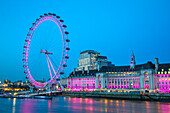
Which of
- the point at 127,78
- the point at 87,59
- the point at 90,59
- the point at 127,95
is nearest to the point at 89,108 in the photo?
the point at 127,95

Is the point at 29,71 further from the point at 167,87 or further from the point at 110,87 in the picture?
the point at 167,87

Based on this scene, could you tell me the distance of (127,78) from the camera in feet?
360

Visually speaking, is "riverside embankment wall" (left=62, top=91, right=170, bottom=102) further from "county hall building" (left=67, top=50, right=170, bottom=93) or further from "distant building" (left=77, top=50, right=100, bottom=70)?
"distant building" (left=77, top=50, right=100, bottom=70)

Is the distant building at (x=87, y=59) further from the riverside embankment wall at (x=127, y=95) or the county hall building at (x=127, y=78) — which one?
the riverside embankment wall at (x=127, y=95)

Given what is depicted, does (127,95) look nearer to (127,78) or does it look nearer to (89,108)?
(127,78)

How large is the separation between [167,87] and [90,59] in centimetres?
6716

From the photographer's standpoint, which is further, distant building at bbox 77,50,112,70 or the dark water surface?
distant building at bbox 77,50,112,70

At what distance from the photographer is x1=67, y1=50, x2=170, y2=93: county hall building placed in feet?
321

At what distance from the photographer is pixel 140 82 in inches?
4011

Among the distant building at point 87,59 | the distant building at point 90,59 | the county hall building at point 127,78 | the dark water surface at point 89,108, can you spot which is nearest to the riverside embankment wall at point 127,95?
the dark water surface at point 89,108

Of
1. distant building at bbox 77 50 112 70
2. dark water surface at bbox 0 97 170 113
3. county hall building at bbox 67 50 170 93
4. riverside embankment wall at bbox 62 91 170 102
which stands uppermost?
distant building at bbox 77 50 112 70

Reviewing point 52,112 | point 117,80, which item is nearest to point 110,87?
point 117,80

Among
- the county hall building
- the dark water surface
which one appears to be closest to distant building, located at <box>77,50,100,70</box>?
the county hall building

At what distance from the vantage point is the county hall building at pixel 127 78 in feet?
321
